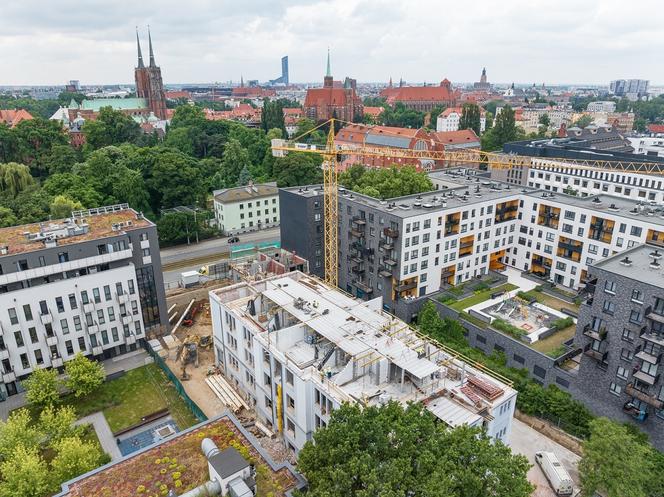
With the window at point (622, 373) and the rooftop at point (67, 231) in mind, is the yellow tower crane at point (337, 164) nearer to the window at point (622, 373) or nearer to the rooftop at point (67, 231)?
the rooftop at point (67, 231)

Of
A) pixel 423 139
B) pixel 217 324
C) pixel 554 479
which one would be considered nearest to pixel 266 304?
pixel 217 324

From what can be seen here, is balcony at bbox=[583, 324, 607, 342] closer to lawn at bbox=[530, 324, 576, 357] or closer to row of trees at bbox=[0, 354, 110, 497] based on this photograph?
lawn at bbox=[530, 324, 576, 357]

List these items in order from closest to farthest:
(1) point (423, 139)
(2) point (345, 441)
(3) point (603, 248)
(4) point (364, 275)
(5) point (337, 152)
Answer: (2) point (345, 441), (3) point (603, 248), (4) point (364, 275), (5) point (337, 152), (1) point (423, 139)

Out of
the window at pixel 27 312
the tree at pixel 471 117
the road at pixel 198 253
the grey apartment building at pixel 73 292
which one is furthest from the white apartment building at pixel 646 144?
the window at pixel 27 312

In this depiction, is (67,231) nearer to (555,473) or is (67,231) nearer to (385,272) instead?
(385,272)

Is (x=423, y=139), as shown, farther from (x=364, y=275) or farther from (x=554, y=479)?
(x=554, y=479)

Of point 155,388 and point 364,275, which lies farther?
point 364,275
